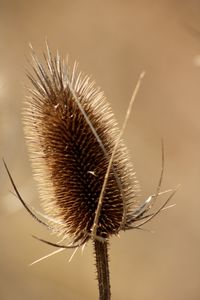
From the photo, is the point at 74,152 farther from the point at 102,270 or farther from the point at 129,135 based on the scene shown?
the point at 129,135

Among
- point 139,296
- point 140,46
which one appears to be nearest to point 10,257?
point 139,296

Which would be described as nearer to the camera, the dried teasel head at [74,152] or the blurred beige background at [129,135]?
the dried teasel head at [74,152]

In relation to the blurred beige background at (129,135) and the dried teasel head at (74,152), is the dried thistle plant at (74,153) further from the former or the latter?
the blurred beige background at (129,135)

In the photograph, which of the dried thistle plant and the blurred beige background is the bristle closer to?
the dried thistle plant

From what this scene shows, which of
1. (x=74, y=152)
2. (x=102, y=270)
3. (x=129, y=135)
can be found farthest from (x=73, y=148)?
(x=129, y=135)

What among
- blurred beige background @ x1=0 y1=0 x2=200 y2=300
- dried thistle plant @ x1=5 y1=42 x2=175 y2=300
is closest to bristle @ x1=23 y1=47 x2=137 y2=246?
dried thistle plant @ x1=5 y1=42 x2=175 y2=300

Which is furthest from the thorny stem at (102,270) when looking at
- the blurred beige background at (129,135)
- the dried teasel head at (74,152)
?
the blurred beige background at (129,135)
